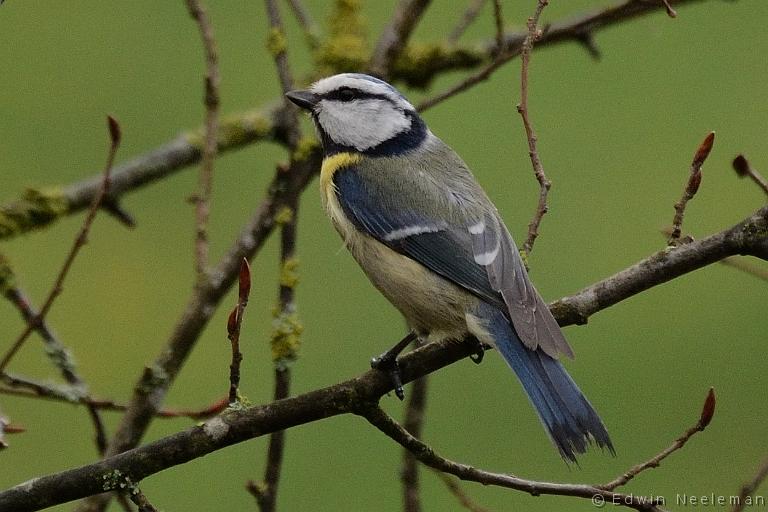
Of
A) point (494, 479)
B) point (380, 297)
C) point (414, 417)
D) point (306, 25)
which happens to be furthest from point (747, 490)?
point (380, 297)

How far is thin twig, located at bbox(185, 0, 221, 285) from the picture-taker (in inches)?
79.5

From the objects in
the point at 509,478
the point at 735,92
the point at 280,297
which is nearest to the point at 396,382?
the point at 509,478

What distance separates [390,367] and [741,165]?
602 millimetres

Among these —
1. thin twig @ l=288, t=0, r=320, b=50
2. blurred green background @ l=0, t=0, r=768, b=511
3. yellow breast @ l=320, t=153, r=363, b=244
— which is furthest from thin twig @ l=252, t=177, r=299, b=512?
blurred green background @ l=0, t=0, r=768, b=511

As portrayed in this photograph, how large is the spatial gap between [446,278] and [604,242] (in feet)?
5.62

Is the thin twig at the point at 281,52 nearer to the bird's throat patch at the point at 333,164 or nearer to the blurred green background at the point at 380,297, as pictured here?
the bird's throat patch at the point at 333,164

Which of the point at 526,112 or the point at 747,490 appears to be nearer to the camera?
the point at 747,490

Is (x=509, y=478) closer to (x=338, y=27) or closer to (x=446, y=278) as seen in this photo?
(x=446, y=278)

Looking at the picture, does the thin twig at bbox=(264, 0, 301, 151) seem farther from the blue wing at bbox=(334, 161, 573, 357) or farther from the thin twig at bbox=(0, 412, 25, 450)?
the thin twig at bbox=(0, 412, 25, 450)

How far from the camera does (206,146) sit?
210 cm

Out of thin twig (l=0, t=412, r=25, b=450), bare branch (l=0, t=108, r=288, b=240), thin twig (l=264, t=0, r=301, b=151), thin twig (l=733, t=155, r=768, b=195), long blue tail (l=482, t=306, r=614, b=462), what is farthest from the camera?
bare branch (l=0, t=108, r=288, b=240)

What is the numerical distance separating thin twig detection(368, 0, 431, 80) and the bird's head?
63 mm

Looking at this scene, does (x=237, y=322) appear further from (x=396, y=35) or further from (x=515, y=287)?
(x=396, y=35)

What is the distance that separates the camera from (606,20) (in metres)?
2.55
